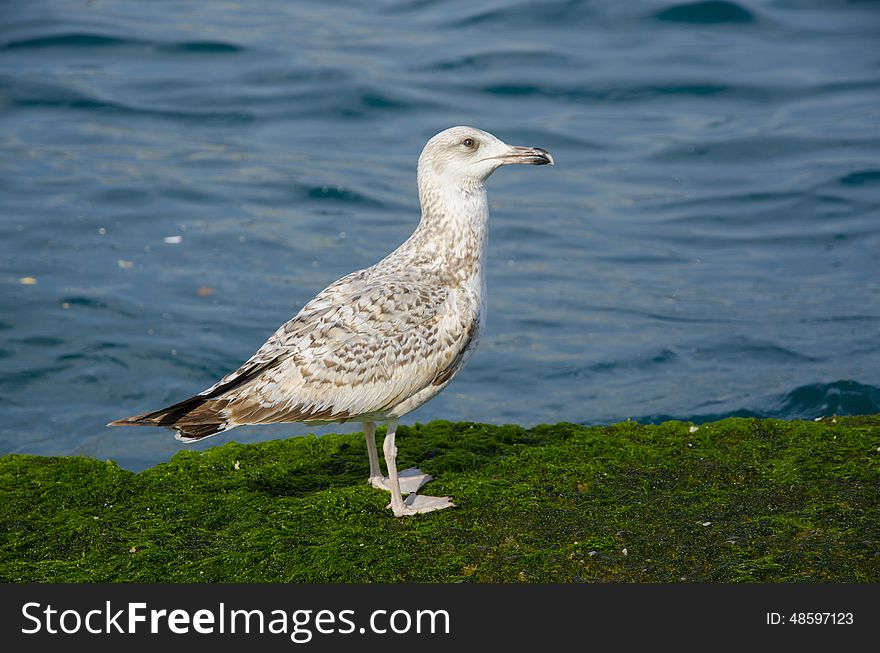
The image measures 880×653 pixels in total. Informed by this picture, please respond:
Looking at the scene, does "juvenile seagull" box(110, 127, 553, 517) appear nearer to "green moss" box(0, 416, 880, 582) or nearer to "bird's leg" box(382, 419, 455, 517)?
"bird's leg" box(382, 419, 455, 517)

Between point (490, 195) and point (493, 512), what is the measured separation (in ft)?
34.6

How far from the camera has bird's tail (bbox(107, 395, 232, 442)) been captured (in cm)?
630

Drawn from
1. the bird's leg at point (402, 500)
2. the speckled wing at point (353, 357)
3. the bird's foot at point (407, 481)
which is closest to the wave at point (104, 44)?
the speckled wing at point (353, 357)

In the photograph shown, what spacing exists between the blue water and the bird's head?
467 centimetres

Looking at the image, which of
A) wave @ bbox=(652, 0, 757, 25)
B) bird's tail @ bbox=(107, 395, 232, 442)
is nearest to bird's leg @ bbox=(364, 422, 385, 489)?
bird's tail @ bbox=(107, 395, 232, 442)

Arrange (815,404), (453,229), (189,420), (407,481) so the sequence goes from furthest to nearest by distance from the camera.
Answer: (815,404) < (453,229) < (407,481) < (189,420)

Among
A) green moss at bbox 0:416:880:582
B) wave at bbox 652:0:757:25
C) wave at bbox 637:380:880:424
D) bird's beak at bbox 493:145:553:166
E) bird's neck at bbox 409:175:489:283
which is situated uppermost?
wave at bbox 652:0:757:25

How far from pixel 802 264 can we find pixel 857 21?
28.3 feet

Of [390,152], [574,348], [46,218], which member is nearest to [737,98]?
[390,152]

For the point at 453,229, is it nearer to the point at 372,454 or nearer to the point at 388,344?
the point at 388,344

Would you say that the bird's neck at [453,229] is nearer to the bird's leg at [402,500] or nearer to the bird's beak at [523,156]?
the bird's beak at [523,156]

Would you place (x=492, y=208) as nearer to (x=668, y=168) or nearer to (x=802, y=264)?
(x=668, y=168)

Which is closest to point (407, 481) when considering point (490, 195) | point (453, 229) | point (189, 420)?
point (189, 420)

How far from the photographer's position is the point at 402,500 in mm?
6535
